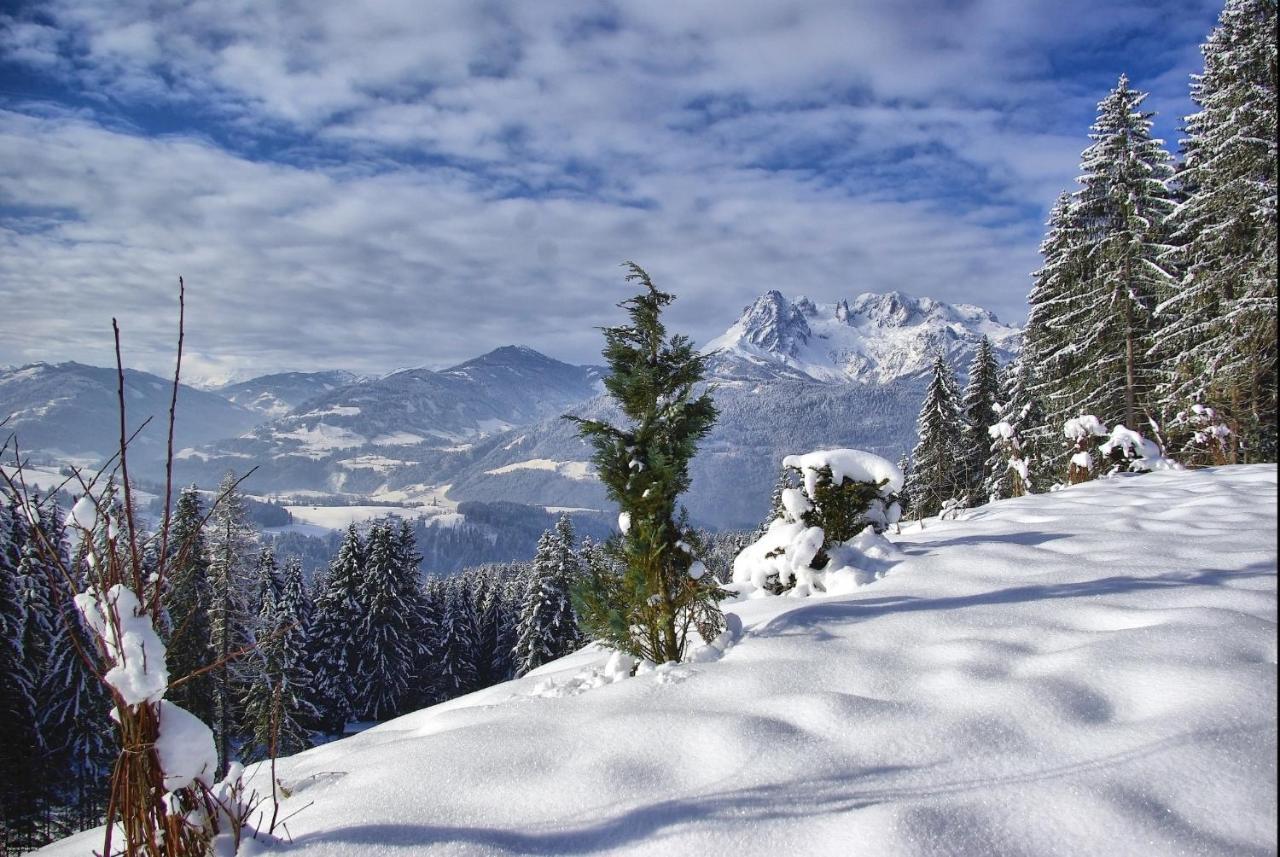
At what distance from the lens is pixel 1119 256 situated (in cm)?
1673

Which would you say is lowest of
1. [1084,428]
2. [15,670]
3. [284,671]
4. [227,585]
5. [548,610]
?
[548,610]

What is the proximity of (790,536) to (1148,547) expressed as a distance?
3.27 metres

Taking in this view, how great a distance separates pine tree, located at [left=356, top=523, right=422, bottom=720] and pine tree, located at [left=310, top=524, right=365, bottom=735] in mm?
419

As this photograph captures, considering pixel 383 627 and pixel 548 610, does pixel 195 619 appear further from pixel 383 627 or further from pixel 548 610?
pixel 548 610

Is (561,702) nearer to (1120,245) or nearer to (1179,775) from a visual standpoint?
(1179,775)

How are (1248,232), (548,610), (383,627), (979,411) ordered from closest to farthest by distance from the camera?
(1248,232) < (979,411) < (383,627) < (548,610)

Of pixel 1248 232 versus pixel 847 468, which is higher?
pixel 1248 232

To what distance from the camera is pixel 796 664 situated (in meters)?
4.15

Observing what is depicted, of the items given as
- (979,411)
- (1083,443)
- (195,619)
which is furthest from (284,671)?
(979,411)

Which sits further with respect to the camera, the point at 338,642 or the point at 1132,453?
the point at 338,642

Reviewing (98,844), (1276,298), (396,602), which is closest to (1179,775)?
(1276,298)

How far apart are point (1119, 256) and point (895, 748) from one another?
1903cm

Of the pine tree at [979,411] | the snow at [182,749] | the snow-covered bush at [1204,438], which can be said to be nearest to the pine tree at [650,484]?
the snow at [182,749]

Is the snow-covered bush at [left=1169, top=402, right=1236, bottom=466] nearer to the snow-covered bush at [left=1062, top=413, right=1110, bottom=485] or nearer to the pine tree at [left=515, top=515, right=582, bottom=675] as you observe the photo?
the snow-covered bush at [left=1062, top=413, right=1110, bottom=485]
